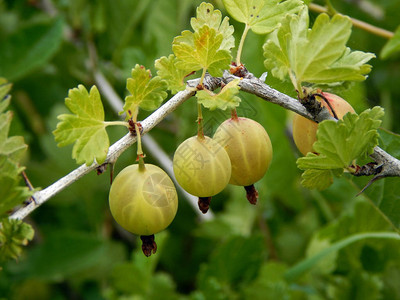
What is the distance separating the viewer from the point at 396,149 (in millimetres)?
957

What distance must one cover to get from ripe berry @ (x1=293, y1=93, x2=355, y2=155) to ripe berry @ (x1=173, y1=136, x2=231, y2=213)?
137mm

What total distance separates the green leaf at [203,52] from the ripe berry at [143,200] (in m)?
0.16

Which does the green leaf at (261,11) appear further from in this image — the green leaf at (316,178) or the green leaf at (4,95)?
the green leaf at (4,95)

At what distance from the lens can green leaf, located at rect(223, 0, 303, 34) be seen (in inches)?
32.0

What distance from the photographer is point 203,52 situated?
727 mm

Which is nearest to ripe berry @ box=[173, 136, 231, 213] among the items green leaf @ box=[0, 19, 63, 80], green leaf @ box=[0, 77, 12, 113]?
green leaf @ box=[0, 77, 12, 113]

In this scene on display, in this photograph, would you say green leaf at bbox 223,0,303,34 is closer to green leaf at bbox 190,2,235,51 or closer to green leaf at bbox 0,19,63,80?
green leaf at bbox 190,2,235,51

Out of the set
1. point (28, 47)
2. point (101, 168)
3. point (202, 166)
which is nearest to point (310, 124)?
point (202, 166)

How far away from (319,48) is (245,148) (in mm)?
187

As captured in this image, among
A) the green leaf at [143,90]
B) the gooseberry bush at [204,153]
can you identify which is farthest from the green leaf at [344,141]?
the green leaf at [143,90]

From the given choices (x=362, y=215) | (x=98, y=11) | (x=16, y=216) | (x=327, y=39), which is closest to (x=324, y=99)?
(x=327, y=39)

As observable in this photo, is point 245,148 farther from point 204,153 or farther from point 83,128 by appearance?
point 83,128

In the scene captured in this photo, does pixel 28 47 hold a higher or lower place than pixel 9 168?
lower

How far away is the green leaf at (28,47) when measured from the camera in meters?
1.80
